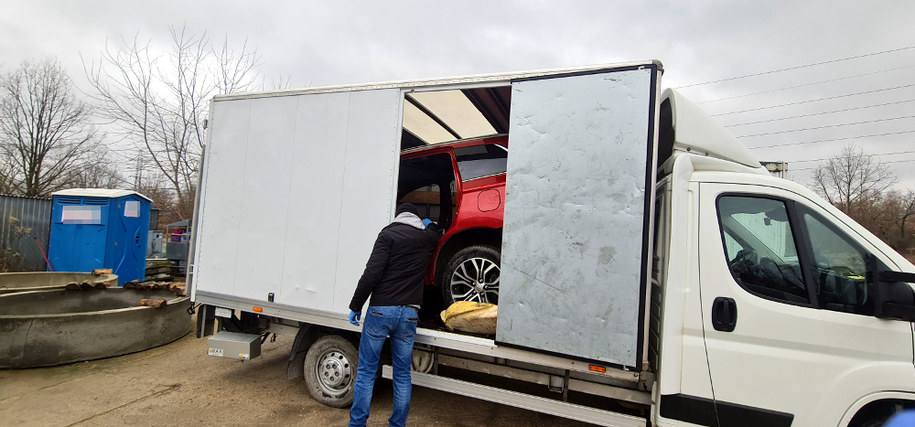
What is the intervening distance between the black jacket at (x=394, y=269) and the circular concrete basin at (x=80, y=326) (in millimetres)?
4296

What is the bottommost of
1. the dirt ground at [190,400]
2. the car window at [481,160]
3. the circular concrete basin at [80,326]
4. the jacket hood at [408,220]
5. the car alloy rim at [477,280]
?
the dirt ground at [190,400]

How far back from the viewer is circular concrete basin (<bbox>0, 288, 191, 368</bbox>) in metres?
4.89

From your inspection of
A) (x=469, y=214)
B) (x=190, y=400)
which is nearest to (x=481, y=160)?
(x=469, y=214)

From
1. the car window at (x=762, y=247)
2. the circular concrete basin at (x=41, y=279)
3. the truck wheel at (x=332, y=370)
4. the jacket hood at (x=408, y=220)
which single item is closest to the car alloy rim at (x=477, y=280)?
the jacket hood at (x=408, y=220)

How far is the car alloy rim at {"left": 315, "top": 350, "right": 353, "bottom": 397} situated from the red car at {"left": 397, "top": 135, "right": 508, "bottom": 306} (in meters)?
1.13

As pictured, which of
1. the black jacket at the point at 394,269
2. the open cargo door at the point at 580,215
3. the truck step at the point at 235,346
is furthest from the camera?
the truck step at the point at 235,346

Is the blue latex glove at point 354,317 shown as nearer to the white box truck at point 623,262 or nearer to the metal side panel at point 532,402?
the white box truck at point 623,262

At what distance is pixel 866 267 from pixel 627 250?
132cm

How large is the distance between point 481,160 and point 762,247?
2.46 metres

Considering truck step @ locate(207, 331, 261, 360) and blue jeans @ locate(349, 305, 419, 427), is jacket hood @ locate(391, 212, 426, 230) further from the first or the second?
truck step @ locate(207, 331, 261, 360)

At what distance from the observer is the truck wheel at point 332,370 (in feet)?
12.8

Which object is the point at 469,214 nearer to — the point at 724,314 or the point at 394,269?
the point at 394,269

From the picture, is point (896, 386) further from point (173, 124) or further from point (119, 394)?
point (173, 124)

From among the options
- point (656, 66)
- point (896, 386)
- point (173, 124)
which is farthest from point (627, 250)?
point (173, 124)
